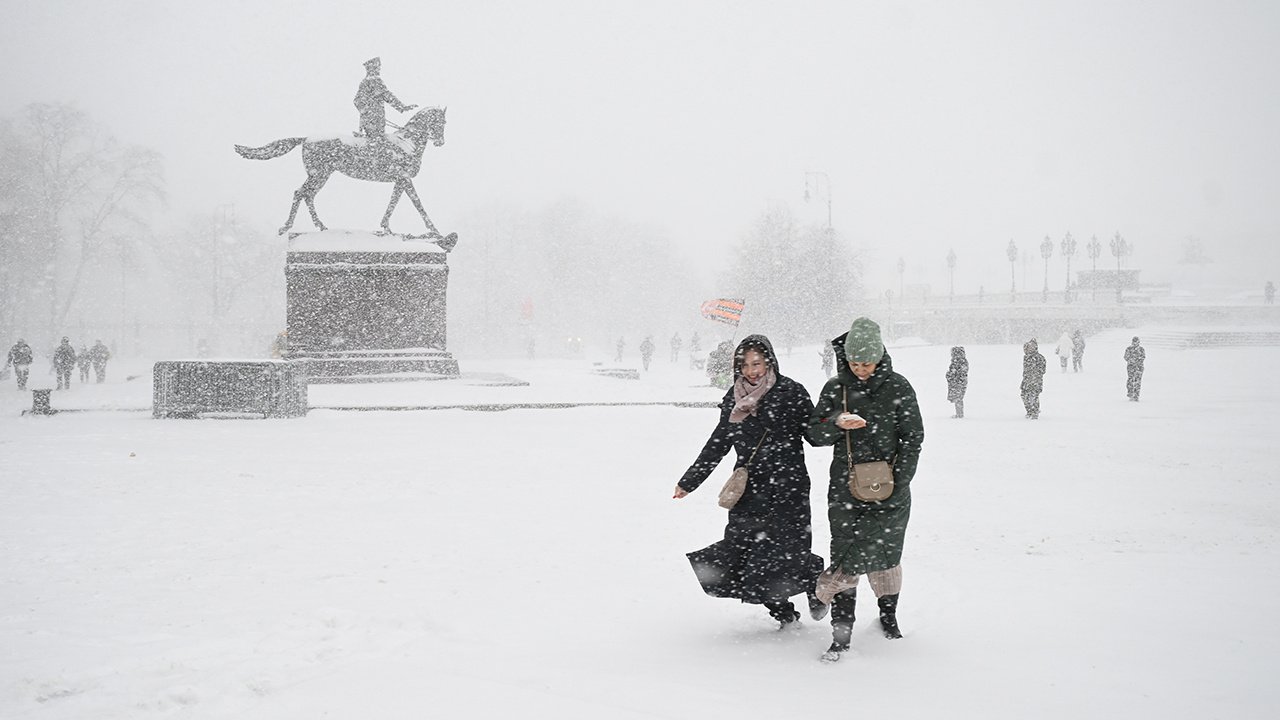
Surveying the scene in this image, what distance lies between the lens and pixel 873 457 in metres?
4.02

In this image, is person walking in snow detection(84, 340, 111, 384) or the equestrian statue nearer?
the equestrian statue

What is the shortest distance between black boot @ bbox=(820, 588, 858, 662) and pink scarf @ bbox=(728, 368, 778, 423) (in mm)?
958

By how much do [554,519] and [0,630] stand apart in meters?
3.78

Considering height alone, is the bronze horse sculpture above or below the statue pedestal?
above

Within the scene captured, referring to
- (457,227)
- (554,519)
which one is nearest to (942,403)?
(554,519)

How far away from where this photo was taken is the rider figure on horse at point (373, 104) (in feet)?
63.6

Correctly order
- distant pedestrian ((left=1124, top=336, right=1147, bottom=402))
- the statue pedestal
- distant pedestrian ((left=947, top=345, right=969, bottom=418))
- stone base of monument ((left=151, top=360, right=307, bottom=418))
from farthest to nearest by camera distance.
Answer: distant pedestrian ((left=1124, top=336, right=1147, bottom=402)), the statue pedestal, distant pedestrian ((left=947, top=345, right=969, bottom=418)), stone base of monument ((left=151, top=360, right=307, bottom=418))

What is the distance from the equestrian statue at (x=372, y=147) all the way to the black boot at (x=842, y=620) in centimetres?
1698

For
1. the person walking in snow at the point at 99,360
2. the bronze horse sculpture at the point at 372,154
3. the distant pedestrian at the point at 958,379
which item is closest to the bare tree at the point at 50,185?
the person walking in snow at the point at 99,360

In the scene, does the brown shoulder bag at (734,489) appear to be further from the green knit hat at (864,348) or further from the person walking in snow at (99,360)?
the person walking in snow at (99,360)

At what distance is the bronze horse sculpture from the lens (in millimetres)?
19531

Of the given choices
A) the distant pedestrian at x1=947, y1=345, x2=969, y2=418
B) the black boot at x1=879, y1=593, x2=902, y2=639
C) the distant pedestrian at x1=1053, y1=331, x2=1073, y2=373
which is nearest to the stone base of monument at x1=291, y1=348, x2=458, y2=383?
the distant pedestrian at x1=947, y1=345, x2=969, y2=418

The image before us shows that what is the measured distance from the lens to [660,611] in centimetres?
475

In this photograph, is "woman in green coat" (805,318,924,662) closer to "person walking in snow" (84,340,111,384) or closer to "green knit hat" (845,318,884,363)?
"green knit hat" (845,318,884,363)
